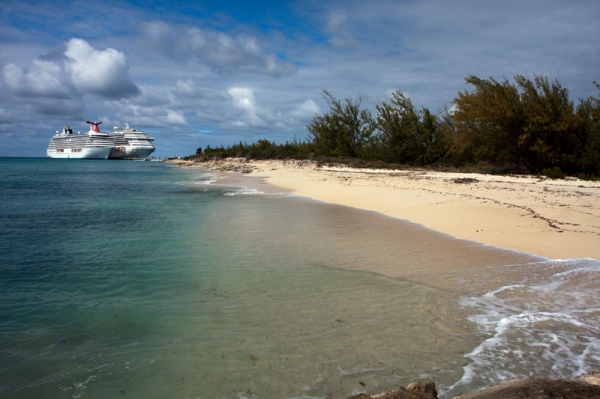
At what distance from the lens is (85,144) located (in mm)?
85188

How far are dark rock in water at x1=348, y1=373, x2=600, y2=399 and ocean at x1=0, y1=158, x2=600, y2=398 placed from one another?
2.24 ft

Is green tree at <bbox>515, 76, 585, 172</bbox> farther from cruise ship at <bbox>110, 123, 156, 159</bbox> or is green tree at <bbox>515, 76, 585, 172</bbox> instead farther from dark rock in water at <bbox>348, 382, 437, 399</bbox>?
cruise ship at <bbox>110, 123, 156, 159</bbox>

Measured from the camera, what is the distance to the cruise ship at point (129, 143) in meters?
87.8

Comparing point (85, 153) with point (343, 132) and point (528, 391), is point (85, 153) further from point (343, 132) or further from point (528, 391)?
point (528, 391)

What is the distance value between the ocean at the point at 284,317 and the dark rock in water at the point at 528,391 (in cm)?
68

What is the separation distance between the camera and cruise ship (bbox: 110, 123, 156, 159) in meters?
87.8

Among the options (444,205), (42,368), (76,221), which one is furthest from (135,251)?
(444,205)

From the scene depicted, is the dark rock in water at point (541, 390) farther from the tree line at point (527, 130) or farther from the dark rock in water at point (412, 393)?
the tree line at point (527, 130)

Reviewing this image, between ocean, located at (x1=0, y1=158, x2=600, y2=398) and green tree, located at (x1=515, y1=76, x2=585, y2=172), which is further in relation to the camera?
green tree, located at (x1=515, y1=76, x2=585, y2=172)

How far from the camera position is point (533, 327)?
3551 millimetres

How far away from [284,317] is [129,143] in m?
94.0

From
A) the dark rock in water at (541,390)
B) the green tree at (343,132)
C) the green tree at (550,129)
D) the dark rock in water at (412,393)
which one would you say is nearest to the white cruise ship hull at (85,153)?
the green tree at (343,132)

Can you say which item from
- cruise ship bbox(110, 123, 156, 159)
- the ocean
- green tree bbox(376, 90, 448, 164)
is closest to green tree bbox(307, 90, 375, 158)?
green tree bbox(376, 90, 448, 164)

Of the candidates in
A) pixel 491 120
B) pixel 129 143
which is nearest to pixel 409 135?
pixel 491 120
